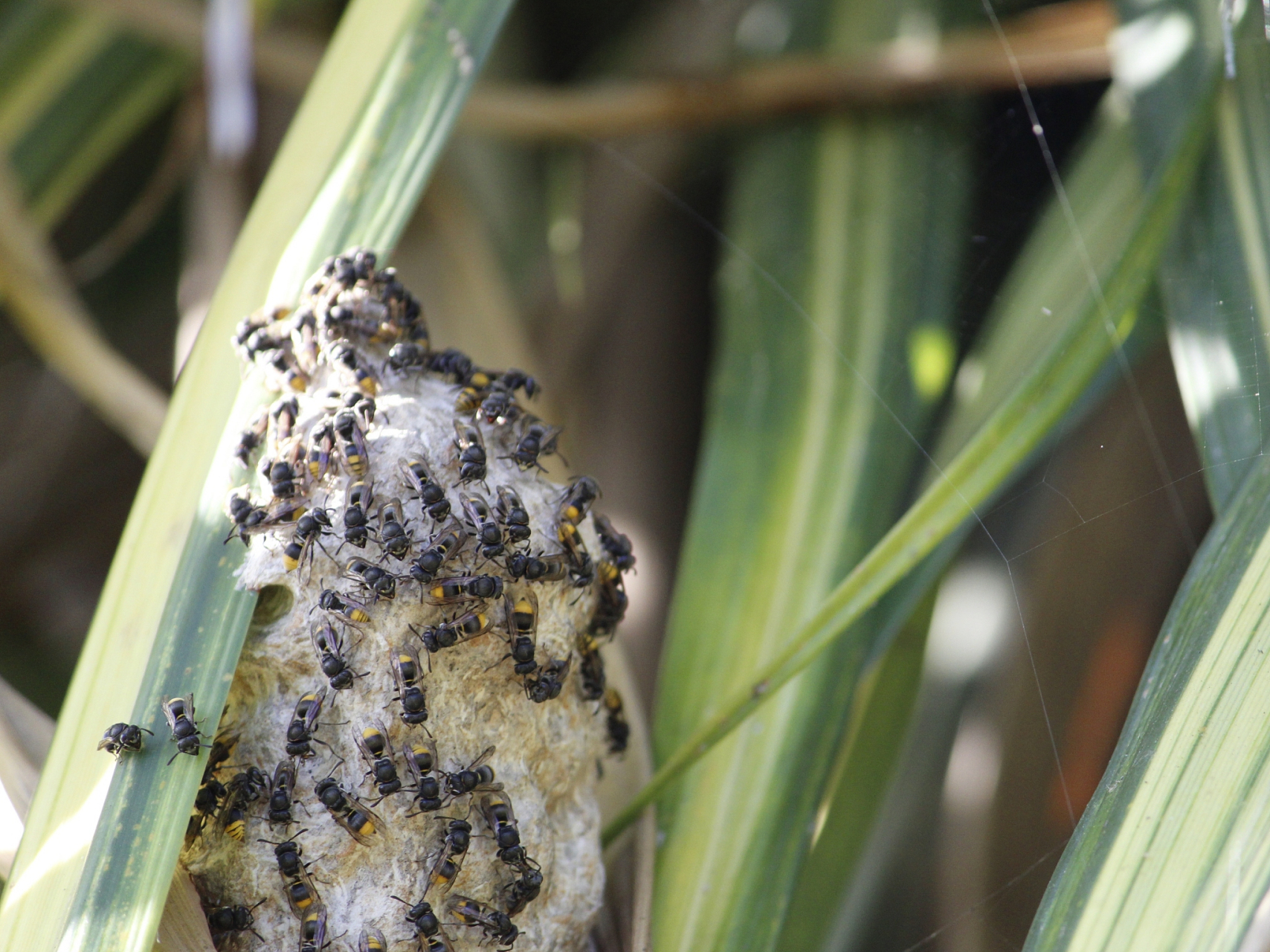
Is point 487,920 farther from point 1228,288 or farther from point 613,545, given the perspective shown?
point 1228,288

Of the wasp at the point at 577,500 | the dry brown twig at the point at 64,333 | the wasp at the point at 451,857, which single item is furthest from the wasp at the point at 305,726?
the dry brown twig at the point at 64,333

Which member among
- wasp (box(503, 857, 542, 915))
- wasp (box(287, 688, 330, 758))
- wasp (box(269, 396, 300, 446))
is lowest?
wasp (box(503, 857, 542, 915))

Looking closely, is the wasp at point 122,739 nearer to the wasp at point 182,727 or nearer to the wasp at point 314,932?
the wasp at point 182,727

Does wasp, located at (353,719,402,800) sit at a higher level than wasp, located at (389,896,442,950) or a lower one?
higher

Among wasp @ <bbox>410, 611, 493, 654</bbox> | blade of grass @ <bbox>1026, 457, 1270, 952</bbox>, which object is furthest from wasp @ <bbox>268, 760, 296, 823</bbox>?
blade of grass @ <bbox>1026, 457, 1270, 952</bbox>

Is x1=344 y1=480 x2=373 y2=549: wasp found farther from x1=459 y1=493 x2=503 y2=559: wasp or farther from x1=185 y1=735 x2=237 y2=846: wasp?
x1=185 y1=735 x2=237 y2=846: wasp

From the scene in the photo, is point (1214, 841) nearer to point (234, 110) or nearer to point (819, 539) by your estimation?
point (819, 539)
